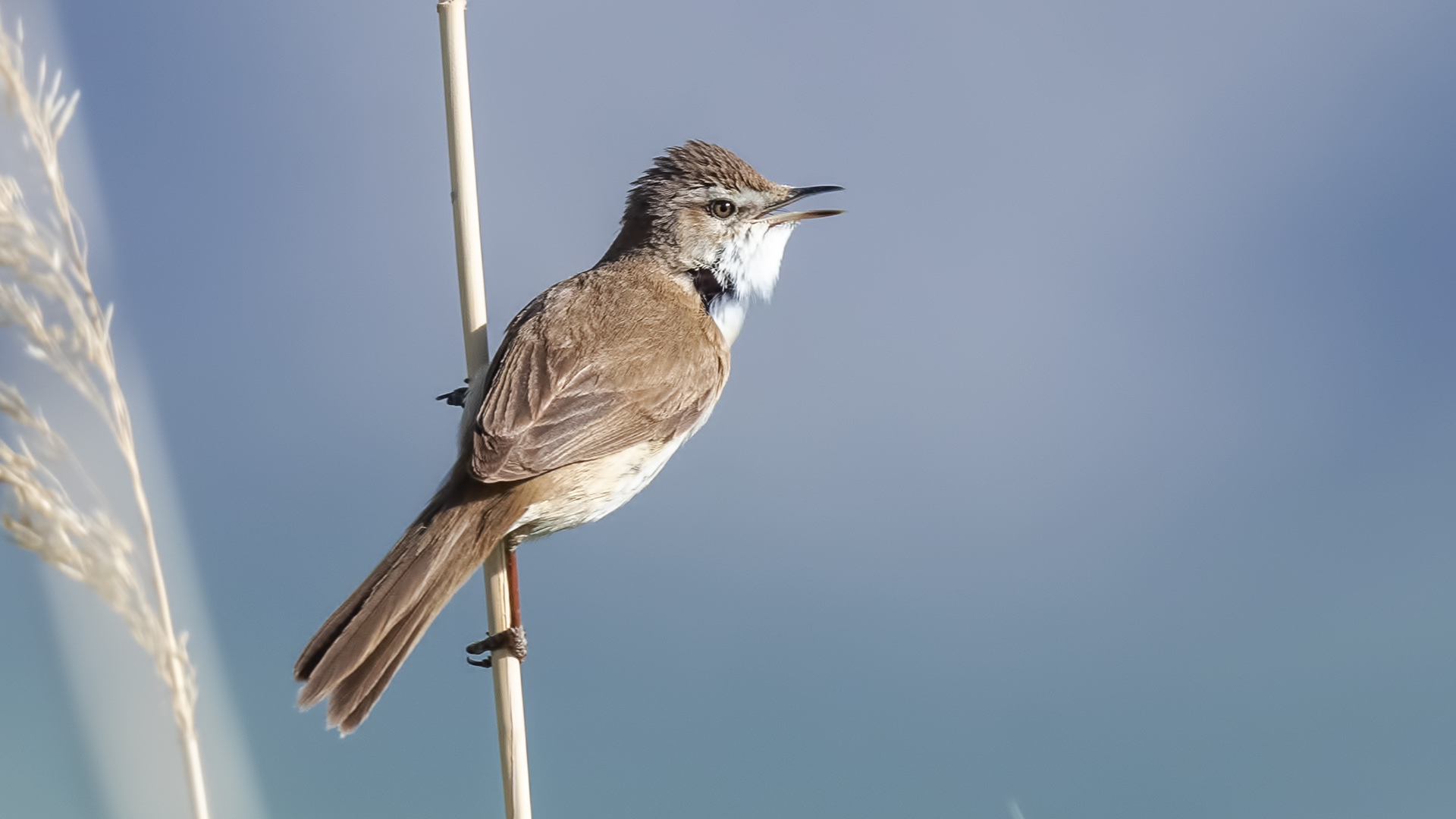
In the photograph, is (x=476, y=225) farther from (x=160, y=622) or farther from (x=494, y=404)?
(x=160, y=622)

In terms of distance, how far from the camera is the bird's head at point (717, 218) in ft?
8.48

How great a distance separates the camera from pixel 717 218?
2.63 meters

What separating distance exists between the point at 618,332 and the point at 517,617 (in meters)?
0.62

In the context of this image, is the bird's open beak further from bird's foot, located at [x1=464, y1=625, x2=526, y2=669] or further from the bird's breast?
bird's foot, located at [x1=464, y1=625, x2=526, y2=669]

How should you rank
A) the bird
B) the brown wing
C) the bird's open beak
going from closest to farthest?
the bird → the brown wing → the bird's open beak

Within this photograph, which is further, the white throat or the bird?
the white throat

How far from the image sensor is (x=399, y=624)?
1.74 metres

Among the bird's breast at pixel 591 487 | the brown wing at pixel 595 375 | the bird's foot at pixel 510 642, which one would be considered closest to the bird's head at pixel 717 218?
the brown wing at pixel 595 375

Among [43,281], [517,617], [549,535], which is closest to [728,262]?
[549,535]

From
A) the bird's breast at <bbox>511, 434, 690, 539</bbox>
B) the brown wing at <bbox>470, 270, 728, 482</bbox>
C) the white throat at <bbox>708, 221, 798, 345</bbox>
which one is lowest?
the bird's breast at <bbox>511, 434, 690, 539</bbox>

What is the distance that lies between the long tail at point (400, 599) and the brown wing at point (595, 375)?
0.07 m

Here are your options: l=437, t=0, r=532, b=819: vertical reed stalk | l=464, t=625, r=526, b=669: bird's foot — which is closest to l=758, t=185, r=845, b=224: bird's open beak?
l=437, t=0, r=532, b=819: vertical reed stalk

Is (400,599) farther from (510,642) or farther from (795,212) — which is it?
(795,212)

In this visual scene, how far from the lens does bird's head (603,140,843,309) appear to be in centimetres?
258
